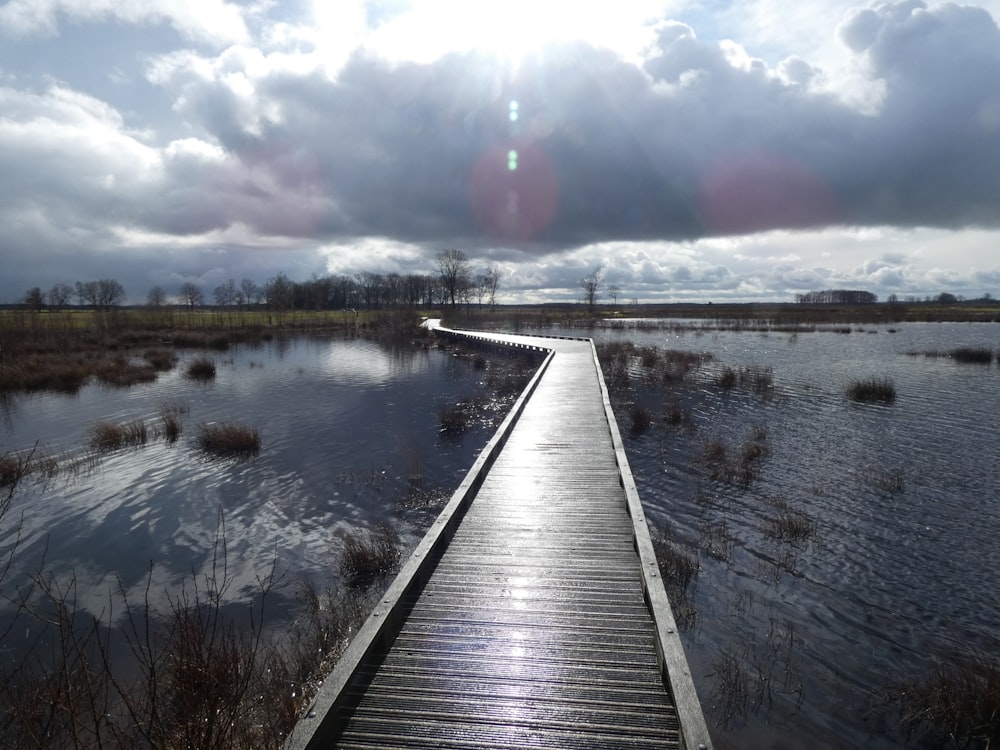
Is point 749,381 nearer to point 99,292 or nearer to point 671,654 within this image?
point 671,654

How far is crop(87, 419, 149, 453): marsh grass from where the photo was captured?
586 inches

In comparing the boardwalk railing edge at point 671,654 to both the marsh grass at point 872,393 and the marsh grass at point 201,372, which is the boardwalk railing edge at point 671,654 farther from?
the marsh grass at point 201,372

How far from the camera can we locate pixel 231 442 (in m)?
14.5

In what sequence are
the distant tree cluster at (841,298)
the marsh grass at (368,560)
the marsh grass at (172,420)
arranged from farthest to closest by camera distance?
the distant tree cluster at (841,298), the marsh grass at (172,420), the marsh grass at (368,560)

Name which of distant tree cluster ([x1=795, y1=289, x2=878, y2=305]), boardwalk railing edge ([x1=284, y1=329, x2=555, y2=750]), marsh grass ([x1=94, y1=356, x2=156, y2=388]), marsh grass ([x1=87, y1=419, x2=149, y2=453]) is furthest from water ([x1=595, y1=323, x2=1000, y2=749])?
distant tree cluster ([x1=795, y1=289, x2=878, y2=305])

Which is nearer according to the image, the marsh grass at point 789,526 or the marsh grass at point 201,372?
the marsh grass at point 789,526

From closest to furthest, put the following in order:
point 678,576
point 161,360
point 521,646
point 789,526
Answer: point 521,646 < point 678,576 < point 789,526 < point 161,360

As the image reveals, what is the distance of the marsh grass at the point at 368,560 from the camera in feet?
26.3

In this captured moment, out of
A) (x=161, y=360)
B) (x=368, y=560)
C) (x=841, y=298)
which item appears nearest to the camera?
(x=368, y=560)

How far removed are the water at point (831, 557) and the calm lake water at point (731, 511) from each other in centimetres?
3

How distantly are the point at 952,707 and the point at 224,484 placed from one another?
12.1m

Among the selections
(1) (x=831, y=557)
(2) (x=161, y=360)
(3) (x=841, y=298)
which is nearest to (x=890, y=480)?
(1) (x=831, y=557)

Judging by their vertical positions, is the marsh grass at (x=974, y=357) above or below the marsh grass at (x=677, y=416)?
above

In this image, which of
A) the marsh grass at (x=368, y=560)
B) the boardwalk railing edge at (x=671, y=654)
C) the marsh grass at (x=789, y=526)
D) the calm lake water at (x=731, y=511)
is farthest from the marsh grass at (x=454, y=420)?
the boardwalk railing edge at (x=671, y=654)
